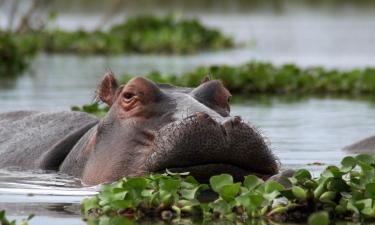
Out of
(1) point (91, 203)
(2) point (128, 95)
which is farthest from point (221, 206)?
(2) point (128, 95)

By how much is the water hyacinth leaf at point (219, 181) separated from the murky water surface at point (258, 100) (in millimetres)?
577

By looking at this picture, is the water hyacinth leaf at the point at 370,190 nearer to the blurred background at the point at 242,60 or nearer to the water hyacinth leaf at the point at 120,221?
the water hyacinth leaf at the point at 120,221

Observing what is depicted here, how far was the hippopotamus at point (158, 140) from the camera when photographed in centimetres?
544

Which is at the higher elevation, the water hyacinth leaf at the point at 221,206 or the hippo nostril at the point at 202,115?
the hippo nostril at the point at 202,115

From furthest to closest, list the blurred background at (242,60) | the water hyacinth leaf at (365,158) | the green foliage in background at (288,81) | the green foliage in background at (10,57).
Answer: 1. the green foliage in background at (10,57)
2. the green foliage in background at (288,81)
3. the blurred background at (242,60)
4. the water hyacinth leaf at (365,158)

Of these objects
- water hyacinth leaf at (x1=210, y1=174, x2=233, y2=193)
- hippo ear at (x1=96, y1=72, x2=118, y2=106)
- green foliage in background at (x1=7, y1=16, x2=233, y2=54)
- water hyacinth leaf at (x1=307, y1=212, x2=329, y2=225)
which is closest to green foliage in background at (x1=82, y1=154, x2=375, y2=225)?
water hyacinth leaf at (x1=210, y1=174, x2=233, y2=193)

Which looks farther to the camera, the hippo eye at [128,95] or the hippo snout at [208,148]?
the hippo eye at [128,95]

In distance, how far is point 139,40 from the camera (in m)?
27.3

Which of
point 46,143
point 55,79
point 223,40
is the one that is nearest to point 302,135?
point 46,143

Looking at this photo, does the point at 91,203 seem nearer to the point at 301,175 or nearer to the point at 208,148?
the point at 208,148

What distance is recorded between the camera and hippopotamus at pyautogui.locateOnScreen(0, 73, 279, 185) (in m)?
5.44

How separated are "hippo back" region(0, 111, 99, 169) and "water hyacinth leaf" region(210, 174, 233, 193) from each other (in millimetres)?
2059

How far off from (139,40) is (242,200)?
889 inches

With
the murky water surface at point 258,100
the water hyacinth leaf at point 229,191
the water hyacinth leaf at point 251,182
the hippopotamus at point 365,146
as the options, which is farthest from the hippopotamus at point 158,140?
the hippopotamus at point 365,146
